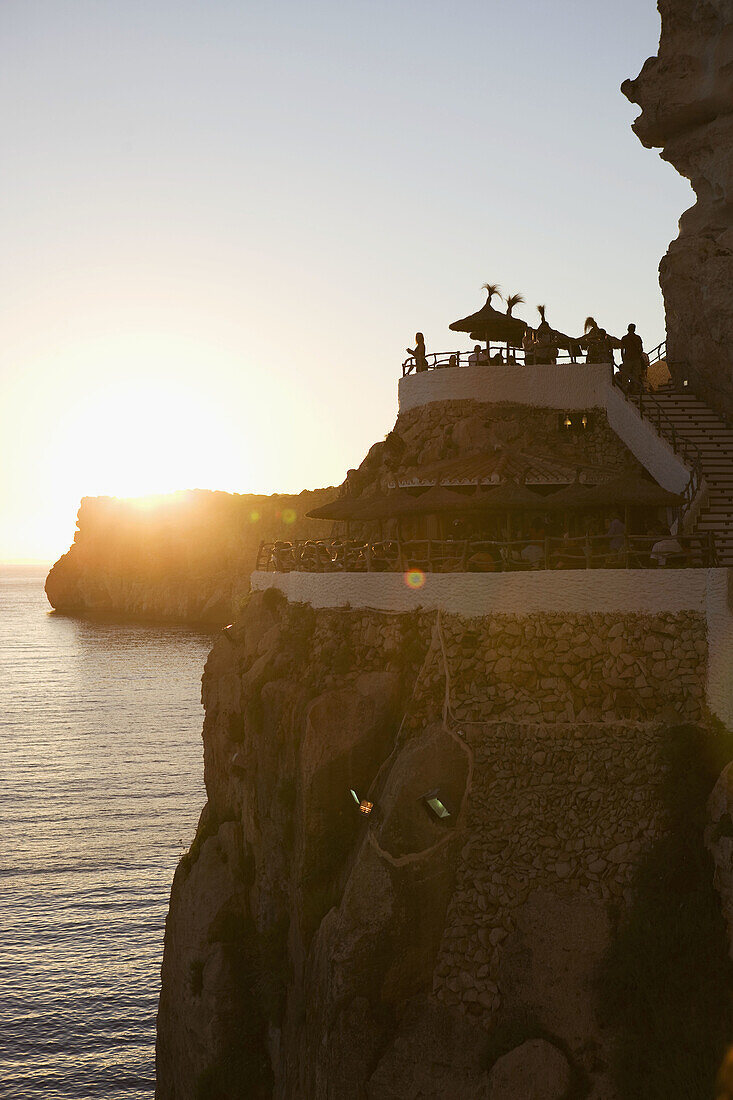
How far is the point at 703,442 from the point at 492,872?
1848cm

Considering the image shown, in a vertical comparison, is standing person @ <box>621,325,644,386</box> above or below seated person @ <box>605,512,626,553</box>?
above

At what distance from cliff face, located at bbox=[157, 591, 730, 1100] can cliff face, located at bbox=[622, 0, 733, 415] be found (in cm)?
1917

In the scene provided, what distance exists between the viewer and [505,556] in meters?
26.7

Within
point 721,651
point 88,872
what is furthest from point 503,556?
point 88,872

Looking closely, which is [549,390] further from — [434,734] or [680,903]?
[680,903]

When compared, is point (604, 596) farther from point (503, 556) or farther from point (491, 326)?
point (491, 326)

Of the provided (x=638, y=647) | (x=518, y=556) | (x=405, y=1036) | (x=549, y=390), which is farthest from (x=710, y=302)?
(x=405, y=1036)

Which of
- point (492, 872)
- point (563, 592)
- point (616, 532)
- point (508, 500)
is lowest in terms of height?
point (492, 872)

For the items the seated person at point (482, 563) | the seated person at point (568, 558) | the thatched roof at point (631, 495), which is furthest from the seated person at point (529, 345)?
the seated person at point (482, 563)

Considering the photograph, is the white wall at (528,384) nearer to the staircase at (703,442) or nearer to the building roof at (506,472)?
the staircase at (703,442)

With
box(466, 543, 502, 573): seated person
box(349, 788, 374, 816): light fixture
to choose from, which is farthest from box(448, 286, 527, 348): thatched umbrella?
box(349, 788, 374, 816): light fixture

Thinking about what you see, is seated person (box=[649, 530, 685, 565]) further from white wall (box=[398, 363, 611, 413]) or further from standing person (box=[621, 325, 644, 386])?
standing person (box=[621, 325, 644, 386])

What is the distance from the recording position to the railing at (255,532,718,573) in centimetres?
2586

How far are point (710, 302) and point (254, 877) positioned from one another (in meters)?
27.6
